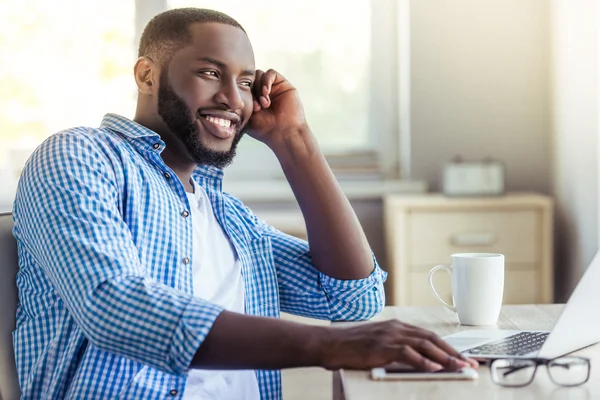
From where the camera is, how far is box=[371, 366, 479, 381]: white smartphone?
948 millimetres

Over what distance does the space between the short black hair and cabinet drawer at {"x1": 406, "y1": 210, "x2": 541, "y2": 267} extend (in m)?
1.63

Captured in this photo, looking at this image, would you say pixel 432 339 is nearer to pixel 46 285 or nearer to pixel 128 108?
pixel 46 285

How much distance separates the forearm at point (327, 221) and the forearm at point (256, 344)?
51 centimetres

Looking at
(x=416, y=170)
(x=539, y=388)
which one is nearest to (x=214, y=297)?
(x=539, y=388)

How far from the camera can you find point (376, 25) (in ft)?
11.4

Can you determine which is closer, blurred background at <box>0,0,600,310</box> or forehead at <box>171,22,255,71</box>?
forehead at <box>171,22,255,71</box>

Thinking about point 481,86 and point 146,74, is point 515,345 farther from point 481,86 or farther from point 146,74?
point 481,86

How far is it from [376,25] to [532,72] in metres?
0.68

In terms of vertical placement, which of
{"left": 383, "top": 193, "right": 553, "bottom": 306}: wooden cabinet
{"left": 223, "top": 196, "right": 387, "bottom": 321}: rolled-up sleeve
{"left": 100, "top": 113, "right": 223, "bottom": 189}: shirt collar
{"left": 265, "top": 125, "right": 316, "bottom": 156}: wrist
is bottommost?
{"left": 383, "top": 193, "right": 553, "bottom": 306}: wooden cabinet

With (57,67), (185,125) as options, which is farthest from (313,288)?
(57,67)

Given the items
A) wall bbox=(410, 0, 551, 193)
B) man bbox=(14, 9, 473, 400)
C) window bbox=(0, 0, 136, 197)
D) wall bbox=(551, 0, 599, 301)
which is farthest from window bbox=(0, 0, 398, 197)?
man bbox=(14, 9, 473, 400)

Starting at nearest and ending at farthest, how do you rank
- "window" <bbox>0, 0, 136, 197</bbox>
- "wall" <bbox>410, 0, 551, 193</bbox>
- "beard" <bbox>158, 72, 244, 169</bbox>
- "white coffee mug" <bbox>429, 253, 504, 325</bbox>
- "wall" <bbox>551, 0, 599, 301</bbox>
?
1. "white coffee mug" <bbox>429, 253, 504, 325</bbox>
2. "beard" <bbox>158, 72, 244, 169</bbox>
3. "wall" <bbox>551, 0, 599, 301</bbox>
4. "wall" <bbox>410, 0, 551, 193</bbox>
5. "window" <bbox>0, 0, 136, 197</bbox>

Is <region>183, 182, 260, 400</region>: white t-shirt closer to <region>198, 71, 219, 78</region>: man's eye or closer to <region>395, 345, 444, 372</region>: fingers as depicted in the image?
<region>198, 71, 219, 78</region>: man's eye

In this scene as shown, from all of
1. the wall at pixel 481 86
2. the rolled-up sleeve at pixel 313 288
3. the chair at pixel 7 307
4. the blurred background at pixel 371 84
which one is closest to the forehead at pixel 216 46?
the rolled-up sleeve at pixel 313 288
